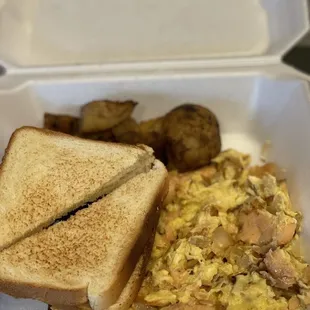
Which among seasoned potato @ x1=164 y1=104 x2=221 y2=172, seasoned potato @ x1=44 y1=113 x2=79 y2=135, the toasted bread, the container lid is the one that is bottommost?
the toasted bread

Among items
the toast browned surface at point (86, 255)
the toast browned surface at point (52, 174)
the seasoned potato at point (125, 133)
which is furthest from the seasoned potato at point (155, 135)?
the toast browned surface at point (86, 255)

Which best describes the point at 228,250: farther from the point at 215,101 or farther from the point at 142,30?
the point at 142,30

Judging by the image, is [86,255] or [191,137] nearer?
[86,255]

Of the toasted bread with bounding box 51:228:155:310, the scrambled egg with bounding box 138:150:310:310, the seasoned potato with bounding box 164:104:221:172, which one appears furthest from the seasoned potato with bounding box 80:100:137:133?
the toasted bread with bounding box 51:228:155:310

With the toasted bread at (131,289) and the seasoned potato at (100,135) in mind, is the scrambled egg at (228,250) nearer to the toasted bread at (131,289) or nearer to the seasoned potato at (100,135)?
the toasted bread at (131,289)

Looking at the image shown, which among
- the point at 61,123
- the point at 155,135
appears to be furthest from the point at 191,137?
the point at 61,123

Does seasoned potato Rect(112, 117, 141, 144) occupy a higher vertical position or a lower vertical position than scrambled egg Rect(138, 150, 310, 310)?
higher

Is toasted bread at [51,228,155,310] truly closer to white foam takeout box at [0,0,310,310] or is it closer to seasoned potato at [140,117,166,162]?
seasoned potato at [140,117,166,162]
